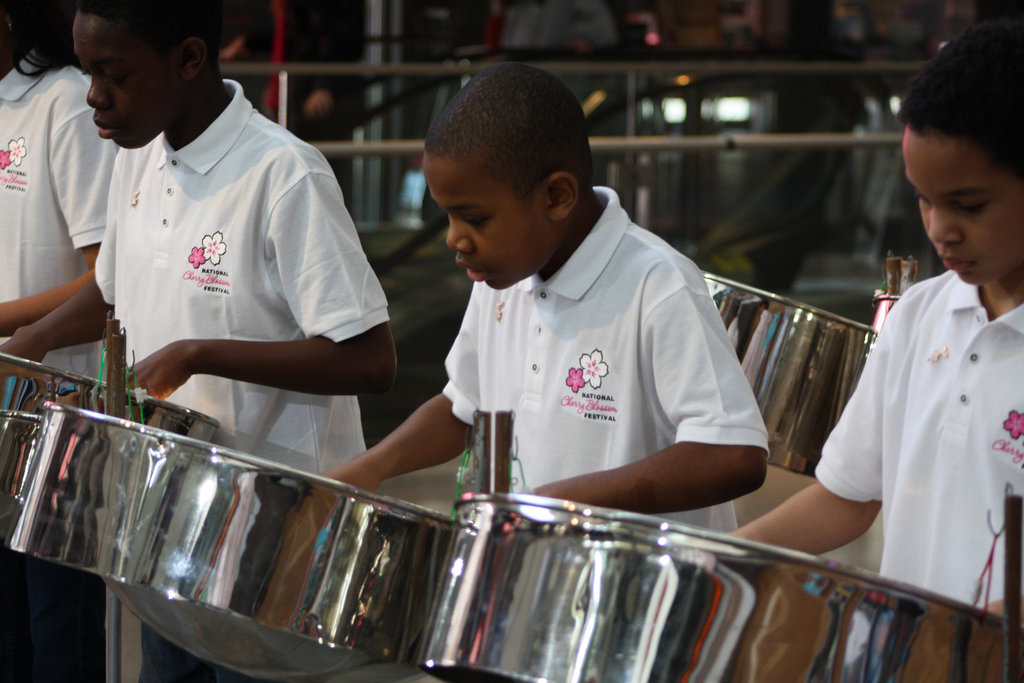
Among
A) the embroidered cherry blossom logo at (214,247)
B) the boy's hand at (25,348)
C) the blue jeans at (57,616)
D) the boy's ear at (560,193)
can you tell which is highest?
the boy's ear at (560,193)

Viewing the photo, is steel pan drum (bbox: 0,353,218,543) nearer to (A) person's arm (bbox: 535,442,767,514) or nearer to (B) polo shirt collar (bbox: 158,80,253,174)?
(B) polo shirt collar (bbox: 158,80,253,174)

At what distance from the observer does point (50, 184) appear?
5.77 ft

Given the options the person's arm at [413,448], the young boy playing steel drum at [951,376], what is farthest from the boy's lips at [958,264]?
the person's arm at [413,448]

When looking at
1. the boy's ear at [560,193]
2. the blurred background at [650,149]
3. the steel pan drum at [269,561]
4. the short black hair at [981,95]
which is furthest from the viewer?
the blurred background at [650,149]

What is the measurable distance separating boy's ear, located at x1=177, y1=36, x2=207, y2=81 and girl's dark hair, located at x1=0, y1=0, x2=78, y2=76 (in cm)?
39

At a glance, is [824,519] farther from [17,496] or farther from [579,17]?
[579,17]

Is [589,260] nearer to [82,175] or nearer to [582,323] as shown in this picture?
[582,323]

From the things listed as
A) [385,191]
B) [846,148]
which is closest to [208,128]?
[385,191]

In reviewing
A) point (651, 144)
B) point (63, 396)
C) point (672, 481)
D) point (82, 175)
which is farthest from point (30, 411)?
point (651, 144)

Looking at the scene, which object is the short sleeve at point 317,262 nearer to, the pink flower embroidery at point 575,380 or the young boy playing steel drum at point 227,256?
the young boy playing steel drum at point 227,256

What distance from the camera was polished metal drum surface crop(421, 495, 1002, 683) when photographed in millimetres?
860

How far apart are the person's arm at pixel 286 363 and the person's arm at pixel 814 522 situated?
1.51 ft

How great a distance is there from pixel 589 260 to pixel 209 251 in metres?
0.42

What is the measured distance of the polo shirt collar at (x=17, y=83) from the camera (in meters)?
1.77
